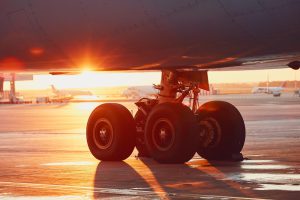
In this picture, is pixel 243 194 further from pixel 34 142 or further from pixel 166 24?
pixel 34 142

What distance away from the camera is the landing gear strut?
14086mm

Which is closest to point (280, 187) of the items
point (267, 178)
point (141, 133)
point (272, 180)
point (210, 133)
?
point (272, 180)

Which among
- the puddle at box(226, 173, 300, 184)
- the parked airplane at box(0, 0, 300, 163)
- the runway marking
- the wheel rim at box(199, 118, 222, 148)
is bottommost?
the runway marking

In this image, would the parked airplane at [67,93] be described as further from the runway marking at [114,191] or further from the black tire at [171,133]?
the runway marking at [114,191]

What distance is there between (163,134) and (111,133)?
1374 mm

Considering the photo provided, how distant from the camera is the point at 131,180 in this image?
11906 millimetres

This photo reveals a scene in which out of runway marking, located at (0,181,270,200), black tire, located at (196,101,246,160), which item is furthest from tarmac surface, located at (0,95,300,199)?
black tire, located at (196,101,246,160)

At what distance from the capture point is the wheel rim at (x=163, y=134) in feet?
45.6

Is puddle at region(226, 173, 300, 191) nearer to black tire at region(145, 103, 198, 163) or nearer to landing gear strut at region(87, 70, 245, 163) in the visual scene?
black tire at region(145, 103, 198, 163)

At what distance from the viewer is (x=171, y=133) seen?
1386 centimetres

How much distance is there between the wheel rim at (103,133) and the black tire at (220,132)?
5.56 feet

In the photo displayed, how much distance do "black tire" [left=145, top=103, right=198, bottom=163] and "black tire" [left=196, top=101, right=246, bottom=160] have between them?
1.08 m

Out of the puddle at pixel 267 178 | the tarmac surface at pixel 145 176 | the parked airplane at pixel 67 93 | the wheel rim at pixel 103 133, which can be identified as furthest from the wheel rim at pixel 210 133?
the parked airplane at pixel 67 93

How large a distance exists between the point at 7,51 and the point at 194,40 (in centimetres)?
321
